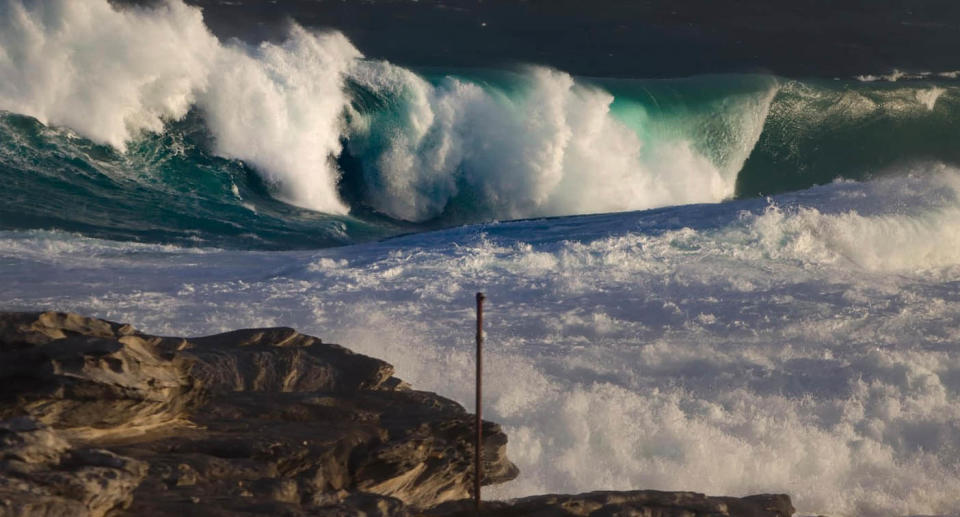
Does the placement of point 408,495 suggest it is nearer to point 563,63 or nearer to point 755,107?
point 755,107

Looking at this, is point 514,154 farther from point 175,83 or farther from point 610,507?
point 610,507

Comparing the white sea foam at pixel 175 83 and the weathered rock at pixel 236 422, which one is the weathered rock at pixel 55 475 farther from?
the white sea foam at pixel 175 83

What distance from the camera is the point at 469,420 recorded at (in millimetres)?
6684

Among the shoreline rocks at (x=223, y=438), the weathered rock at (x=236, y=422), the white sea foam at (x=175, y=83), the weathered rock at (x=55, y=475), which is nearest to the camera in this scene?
the weathered rock at (x=55, y=475)

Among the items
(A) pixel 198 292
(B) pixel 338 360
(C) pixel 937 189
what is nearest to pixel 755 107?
(C) pixel 937 189

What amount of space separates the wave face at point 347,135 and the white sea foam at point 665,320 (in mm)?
3531

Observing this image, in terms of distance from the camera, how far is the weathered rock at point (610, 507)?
19.5 ft

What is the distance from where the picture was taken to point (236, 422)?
6.04 m

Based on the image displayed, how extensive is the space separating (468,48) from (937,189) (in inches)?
605

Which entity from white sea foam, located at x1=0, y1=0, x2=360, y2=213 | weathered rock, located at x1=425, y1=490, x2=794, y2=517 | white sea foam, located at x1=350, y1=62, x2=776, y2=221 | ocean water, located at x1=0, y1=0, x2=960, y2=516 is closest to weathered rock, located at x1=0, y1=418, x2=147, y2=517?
weathered rock, located at x1=425, y1=490, x2=794, y2=517

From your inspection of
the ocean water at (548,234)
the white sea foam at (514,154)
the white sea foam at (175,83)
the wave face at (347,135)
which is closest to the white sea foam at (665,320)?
the ocean water at (548,234)

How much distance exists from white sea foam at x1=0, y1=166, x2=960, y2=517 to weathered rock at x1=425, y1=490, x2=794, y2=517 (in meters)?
1.98

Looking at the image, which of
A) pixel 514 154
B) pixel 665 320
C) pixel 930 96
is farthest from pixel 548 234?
pixel 930 96

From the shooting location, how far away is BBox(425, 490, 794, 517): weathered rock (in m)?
5.94
